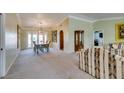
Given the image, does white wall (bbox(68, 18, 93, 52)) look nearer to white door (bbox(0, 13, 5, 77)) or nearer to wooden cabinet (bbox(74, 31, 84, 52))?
wooden cabinet (bbox(74, 31, 84, 52))

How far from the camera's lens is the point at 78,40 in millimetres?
10273

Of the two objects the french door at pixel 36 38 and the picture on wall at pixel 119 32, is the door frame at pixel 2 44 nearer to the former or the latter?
the picture on wall at pixel 119 32

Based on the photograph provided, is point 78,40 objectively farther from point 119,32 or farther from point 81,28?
point 119,32

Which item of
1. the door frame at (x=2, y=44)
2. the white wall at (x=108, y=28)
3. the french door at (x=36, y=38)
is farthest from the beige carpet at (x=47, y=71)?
the french door at (x=36, y=38)

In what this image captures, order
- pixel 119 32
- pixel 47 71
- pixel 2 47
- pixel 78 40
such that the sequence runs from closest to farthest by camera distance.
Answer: pixel 2 47 → pixel 47 71 → pixel 119 32 → pixel 78 40

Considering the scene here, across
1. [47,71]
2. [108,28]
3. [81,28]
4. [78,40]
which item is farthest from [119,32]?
[47,71]

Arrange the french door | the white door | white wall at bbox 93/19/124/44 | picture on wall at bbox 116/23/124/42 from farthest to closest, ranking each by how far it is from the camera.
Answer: the french door, white wall at bbox 93/19/124/44, picture on wall at bbox 116/23/124/42, the white door

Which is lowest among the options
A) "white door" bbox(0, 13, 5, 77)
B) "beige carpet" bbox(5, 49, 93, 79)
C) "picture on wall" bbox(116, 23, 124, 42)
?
"beige carpet" bbox(5, 49, 93, 79)

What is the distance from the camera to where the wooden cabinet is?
33.1 ft

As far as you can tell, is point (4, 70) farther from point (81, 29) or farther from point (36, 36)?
point (36, 36)

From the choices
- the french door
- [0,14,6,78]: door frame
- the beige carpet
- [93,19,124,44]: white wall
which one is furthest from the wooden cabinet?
[0,14,6,78]: door frame
